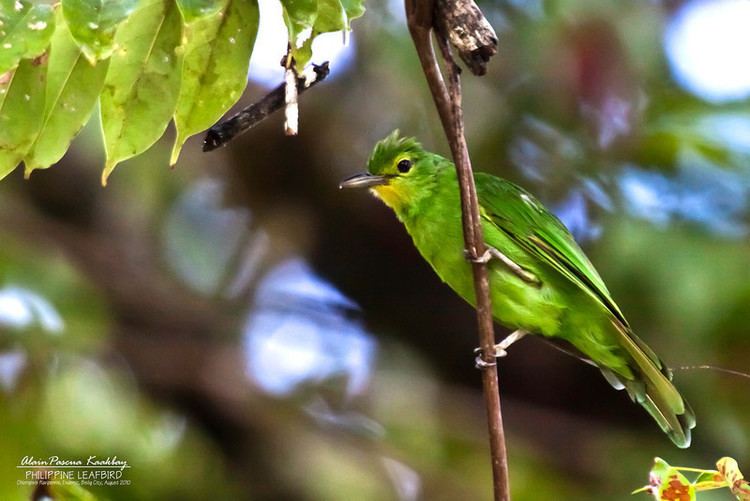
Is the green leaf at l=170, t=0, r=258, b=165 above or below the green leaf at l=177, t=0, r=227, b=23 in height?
above

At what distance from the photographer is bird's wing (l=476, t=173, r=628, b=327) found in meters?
3.29

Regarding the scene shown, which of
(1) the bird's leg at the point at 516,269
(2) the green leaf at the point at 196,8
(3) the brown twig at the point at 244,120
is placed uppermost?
(1) the bird's leg at the point at 516,269

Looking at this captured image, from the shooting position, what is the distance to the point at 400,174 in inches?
144

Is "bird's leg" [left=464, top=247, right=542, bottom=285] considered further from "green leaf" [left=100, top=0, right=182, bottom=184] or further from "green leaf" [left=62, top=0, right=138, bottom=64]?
"green leaf" [left=62, top=0, right=138, bottom=64]

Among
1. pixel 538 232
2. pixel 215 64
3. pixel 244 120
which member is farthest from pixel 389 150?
pixel 244 120

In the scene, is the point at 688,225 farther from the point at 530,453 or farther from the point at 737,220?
the point at 530,453

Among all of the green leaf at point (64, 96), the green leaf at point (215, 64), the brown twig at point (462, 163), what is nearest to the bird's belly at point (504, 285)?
the brown twig at point (462, 163)

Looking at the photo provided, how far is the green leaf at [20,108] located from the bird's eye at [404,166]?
182 centimetres

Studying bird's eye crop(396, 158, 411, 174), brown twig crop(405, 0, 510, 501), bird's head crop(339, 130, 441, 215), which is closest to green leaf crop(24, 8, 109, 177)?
brown twig crop(405, 0, 510, 501)

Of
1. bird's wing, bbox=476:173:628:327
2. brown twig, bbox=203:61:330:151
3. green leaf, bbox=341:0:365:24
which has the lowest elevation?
brown twig, bbox=203:61:330:151

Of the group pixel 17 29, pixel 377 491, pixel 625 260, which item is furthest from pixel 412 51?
pixel 17 29

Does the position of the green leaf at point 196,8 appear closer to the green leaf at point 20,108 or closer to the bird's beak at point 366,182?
the green leaf at point 20,108

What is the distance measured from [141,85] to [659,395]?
6.55 feet

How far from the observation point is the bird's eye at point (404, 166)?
3.67m
